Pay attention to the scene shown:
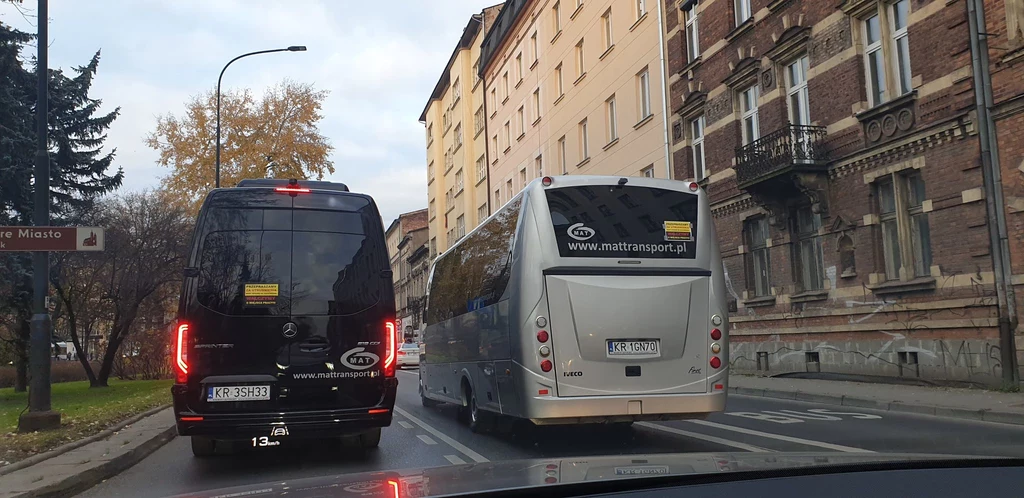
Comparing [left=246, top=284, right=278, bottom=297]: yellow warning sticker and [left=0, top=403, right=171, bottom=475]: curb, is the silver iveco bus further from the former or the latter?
[left=0, top=403, right=171, bottom=475]: curb

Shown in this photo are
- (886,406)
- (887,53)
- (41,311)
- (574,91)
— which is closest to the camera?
(41,311)

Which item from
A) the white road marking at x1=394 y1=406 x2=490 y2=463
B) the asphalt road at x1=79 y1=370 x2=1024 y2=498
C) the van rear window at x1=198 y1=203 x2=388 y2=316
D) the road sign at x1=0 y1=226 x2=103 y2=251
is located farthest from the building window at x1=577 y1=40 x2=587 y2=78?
the van rear window at x1=198 y1=203 x2=388 y2=316

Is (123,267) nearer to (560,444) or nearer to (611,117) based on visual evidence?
(611,117)

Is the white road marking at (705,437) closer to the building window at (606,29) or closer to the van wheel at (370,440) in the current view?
the van wheel at (370,440)

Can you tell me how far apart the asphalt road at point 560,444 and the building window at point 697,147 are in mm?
14101

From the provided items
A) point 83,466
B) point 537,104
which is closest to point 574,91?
point 537,104

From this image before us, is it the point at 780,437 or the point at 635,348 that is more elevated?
the point at 635,348

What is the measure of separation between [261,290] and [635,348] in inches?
150

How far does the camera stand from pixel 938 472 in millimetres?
2492

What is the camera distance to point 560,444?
392 inches

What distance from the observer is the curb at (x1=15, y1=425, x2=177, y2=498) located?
6953 millimetres

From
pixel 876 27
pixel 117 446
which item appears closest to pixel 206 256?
pixel 117 446

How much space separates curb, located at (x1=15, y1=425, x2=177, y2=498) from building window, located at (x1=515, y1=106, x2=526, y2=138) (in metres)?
33.3

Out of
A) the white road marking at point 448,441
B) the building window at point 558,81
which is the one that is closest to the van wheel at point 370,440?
the white road marking at point 448,441
